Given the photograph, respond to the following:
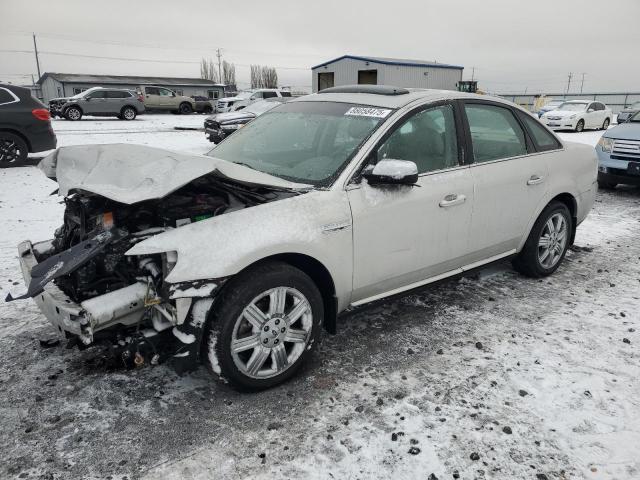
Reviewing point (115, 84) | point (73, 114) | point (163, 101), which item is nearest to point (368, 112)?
point (73, 114)

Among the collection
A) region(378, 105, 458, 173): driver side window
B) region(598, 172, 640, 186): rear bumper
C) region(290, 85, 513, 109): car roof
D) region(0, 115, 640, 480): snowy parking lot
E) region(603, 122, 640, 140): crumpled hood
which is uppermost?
region(290, 85, 513, 109): car roof

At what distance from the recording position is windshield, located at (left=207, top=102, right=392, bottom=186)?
3346mm

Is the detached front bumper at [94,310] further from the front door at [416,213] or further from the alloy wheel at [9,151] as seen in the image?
the alloy wheel at [9,151]

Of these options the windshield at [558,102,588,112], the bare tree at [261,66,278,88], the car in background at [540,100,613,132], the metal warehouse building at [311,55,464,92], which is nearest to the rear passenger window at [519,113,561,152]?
the car in background at [540,100,613,132]

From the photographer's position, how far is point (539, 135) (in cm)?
455

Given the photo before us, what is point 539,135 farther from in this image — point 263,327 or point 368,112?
point 263,327

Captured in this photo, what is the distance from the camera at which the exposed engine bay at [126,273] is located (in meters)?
2.60

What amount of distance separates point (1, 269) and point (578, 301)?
5377mm

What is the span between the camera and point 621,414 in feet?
9.30

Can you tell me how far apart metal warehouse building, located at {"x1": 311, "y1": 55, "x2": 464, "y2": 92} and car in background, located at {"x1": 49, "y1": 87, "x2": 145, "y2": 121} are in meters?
15.5

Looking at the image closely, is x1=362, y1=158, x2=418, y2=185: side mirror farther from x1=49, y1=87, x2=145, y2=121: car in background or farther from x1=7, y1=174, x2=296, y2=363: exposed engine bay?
x1=49, y1=87, x2=145, y2=121: car in background

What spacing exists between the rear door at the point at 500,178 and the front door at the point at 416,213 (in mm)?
185

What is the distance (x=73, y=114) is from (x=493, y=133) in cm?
2535

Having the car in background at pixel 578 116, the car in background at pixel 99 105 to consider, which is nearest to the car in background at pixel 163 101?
the car in background at pixel 99 105
